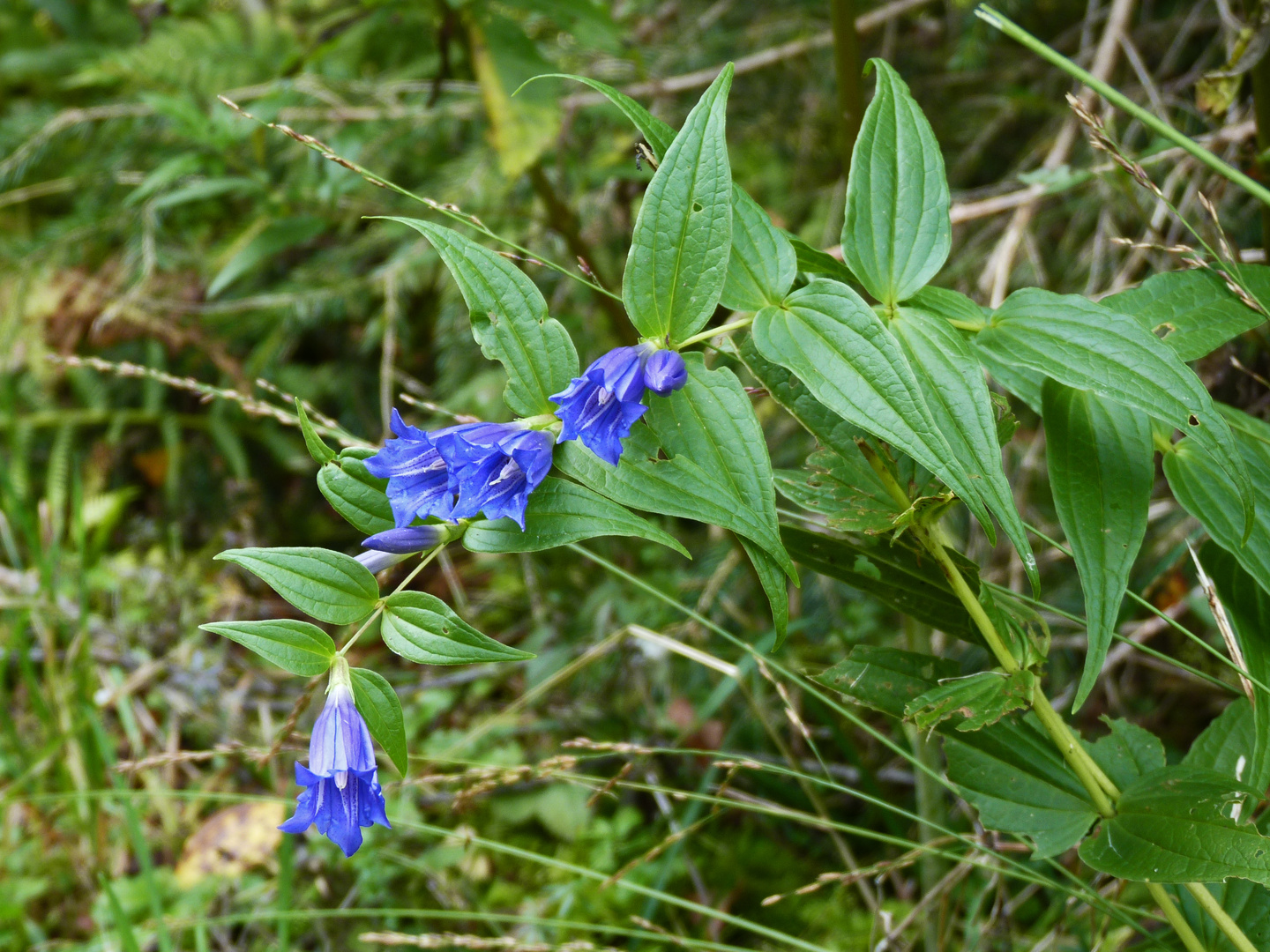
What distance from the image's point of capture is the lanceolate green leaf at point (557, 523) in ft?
3.18

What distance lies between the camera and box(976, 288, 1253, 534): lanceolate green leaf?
3.18 feet

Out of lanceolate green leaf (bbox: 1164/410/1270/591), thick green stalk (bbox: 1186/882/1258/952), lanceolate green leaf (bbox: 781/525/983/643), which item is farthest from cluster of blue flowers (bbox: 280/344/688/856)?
thick green stalk (bbox: 1186/882/1258/952)

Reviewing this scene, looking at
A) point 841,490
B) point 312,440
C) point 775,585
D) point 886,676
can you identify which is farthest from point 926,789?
point 312,440

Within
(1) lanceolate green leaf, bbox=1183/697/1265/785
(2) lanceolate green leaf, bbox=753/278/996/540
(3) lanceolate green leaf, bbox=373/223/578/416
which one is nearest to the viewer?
(2) lanceolate green leaf, bbox=753/278/996/540

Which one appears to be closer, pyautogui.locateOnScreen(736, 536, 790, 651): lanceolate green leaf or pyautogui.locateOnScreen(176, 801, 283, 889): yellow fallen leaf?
pyautogui.locateOnScreen(736, 536, 790, 651): lanceolate green leaf

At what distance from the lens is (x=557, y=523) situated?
39.3 inches

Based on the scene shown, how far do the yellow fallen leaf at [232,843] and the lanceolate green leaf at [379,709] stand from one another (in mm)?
1463

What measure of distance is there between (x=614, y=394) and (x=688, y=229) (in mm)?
181

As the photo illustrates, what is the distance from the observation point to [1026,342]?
3.49 ft

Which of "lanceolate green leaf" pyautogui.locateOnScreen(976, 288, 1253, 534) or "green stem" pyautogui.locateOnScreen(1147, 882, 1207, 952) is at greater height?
"lanceolate green leaf" pyautogui.locateOnScreen(976, 288, 1253, 534)

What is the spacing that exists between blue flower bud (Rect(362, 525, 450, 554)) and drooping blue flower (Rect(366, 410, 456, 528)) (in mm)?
34

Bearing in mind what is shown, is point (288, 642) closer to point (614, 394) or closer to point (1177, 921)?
point (614, 394)

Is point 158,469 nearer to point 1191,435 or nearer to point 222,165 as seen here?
point 222,165

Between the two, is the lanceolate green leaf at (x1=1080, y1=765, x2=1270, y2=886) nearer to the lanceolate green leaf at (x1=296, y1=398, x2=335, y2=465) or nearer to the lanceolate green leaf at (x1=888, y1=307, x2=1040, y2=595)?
the lanceolate green leaf at (x1=888, y1=307, x2=1040, y2=595)
